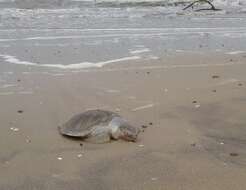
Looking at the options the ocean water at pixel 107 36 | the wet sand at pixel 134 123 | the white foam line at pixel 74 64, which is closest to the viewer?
the wet sand at pixel 134 123

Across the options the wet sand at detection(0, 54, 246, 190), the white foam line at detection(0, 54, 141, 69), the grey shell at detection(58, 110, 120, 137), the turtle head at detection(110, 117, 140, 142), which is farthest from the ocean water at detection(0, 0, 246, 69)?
the turtle head at detection(110, 117, 140, 142)

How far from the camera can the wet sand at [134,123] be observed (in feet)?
15.1

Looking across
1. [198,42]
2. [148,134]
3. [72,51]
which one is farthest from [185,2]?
[148,134]

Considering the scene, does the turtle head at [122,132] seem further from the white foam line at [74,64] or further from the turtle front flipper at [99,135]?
the white foam line at [74,64]

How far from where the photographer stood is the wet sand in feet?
15.1

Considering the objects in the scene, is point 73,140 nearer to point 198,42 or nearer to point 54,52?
point 54,52

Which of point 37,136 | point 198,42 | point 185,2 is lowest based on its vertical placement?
point 185,2

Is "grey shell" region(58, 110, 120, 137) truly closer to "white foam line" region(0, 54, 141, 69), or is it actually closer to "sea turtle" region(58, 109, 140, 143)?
"sea turtle" region(58, 109, 140, 143)

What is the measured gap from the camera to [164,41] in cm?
1220

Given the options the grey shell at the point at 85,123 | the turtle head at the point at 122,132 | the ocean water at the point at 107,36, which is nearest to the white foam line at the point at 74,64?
the ocean water at the point at 107,36

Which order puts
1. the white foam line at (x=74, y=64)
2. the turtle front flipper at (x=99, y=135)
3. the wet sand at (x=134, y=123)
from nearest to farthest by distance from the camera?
1. the wet sand at (x=134, y=123)
2. the turtle front flipper at (x=99, y=135)
3. the white foam line at (x=74, y=64)

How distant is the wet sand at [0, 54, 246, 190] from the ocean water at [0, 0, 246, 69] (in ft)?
3.28

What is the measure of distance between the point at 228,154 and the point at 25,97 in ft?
9.92

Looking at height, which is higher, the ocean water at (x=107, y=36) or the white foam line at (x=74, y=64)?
the white foam line at (x=74, y=64)
